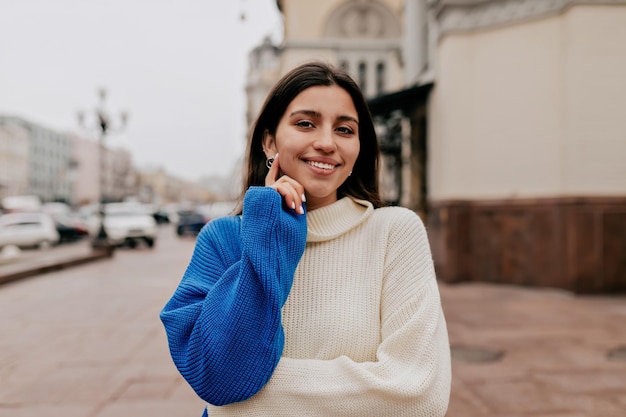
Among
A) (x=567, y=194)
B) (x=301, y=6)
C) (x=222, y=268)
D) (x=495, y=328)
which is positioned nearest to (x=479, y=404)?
(x=495, y=328)

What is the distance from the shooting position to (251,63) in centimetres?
5378

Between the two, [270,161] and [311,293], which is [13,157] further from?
[311,293]

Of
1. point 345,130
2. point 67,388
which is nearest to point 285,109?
point 345,130

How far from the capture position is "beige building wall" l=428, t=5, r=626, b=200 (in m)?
7.45

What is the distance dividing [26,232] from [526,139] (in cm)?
1784

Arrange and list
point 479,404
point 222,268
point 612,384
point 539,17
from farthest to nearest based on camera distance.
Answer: point 539,17
point 612,384
point 479,404
point 222,268

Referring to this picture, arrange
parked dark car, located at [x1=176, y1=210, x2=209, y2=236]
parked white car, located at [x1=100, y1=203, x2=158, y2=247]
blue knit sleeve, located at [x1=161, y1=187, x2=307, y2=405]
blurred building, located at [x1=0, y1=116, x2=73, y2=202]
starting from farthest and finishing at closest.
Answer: blurred building, located at [x1=0, y1=116, x2=73, y2=202] → parked dark car, located at [x1=176, y1=210, x2=209, y2=236] → parked white car, located at [x1=100, y1=203, x2=158, y2=247] → blue knit sleeve, located at [x1=161, y1=187, x2=307, y2=405]

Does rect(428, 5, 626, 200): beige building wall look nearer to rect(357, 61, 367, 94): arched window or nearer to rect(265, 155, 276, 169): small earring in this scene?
rect(265, 155, 276, 169): small earring

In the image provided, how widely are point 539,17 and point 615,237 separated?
351cm

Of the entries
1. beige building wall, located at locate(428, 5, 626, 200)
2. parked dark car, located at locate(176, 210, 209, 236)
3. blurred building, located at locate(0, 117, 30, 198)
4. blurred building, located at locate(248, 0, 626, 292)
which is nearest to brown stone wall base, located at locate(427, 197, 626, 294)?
blurred building, located at locate(248, 0, 626, 292)

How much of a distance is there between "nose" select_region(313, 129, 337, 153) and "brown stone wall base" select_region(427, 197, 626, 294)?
7.07 meters

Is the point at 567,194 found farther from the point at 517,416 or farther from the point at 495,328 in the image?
the point at 517,416

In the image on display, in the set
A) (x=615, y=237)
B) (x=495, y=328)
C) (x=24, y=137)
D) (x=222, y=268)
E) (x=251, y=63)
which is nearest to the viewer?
(x=222, y=268)

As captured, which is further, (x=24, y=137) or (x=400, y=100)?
(x=24, y=137)
